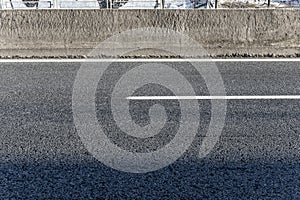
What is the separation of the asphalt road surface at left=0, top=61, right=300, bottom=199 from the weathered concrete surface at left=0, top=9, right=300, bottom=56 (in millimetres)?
1246

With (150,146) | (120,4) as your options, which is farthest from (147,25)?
(150,146)

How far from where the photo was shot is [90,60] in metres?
6.89

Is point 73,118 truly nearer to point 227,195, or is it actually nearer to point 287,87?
point 227,195

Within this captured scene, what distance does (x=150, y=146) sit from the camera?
3.96 meters

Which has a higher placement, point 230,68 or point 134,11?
point 134,11

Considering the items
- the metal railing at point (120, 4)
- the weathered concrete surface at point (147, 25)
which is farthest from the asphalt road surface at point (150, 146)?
the metal railing at point (120, 4)

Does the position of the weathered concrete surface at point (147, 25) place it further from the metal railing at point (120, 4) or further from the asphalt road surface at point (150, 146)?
the metal railing at point (120, 4)

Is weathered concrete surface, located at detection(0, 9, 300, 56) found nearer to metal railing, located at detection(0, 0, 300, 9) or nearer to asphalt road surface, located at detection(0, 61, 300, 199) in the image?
asphalt road surface, located at detection(0, 61, 300, 199)

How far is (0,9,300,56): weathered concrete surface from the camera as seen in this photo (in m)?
7.09

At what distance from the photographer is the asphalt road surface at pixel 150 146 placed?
324cm

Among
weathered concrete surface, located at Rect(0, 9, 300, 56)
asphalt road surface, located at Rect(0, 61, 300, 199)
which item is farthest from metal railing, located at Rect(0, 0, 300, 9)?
asphalt road surface, located at Rect(0, 61, 300, 199)

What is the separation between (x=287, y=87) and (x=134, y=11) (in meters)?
3.07

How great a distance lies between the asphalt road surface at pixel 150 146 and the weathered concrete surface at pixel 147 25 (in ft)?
4.09

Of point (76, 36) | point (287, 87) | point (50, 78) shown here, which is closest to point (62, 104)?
point (50, 78)
